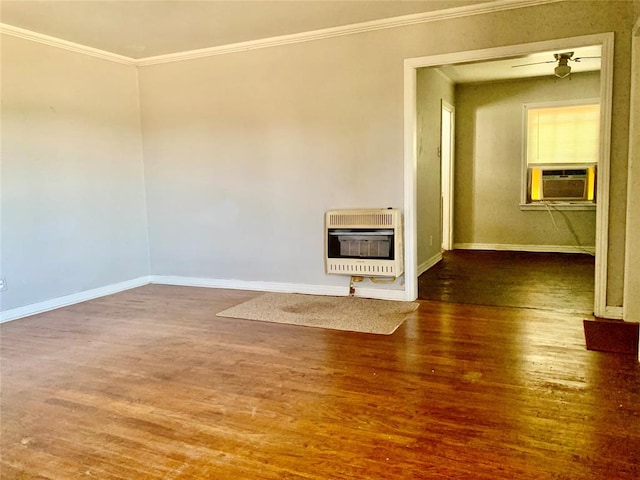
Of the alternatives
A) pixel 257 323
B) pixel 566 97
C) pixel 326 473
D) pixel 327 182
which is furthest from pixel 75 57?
pixel 566 97

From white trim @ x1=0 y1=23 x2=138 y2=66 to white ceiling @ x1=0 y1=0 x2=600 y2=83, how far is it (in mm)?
54

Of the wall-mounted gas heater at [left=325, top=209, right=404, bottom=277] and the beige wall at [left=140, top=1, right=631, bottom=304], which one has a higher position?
the beige wall at [left=140, top=1, right=631, bottom=304]

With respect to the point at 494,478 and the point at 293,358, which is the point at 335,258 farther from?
the point at 494,478

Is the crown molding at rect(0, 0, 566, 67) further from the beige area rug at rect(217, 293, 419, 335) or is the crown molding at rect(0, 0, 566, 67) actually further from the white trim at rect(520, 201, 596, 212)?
the white trim at rect(520, 201, 596, 212)

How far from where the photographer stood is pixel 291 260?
4766mm

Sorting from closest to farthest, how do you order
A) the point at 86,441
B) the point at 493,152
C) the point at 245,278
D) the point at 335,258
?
the point at 86,441 < the point at 335,258 < the point at 245,278 < the point at 493,152

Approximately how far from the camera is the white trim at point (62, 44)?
398 cm

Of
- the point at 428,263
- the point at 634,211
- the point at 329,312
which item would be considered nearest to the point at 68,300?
the point at 329,312

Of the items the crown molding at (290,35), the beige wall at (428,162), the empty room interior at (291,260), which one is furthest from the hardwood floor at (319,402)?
the crown molding at (290,35)

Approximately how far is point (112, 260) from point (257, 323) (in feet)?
7.12

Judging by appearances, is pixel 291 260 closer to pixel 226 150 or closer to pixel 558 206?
pixel 226 150

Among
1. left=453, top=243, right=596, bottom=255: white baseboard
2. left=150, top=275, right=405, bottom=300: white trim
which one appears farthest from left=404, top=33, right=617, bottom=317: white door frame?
left=453, top=243, right=596, bottom=255: white baseboard

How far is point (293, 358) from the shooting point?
297cm

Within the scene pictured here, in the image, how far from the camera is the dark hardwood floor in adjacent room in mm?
4219
